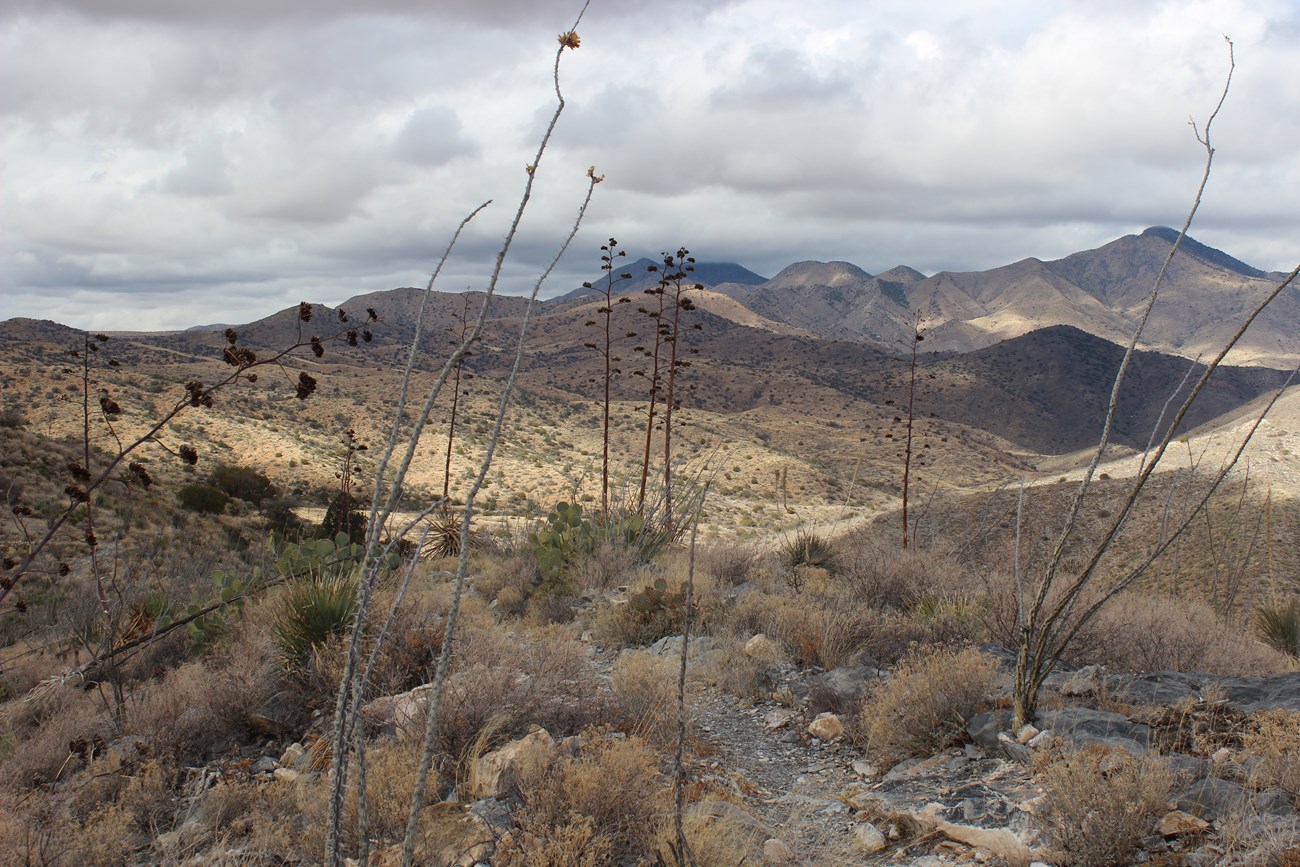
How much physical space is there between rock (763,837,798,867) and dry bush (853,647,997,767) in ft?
4.05

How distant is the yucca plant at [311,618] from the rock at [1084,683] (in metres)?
4.66

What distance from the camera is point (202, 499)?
21047 mm

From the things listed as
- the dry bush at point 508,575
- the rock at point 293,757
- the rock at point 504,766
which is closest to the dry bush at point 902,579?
the dry bush at point 508,575

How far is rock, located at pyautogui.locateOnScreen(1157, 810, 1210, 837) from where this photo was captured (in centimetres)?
302

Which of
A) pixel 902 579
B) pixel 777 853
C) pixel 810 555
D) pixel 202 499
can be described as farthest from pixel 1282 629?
pixel 202 499

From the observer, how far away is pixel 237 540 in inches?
730

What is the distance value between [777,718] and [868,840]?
5.86ft

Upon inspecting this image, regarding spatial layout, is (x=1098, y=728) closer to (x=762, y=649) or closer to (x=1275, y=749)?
(x=1275, y=749)

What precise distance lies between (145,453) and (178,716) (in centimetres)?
2683

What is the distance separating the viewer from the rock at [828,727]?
486cm

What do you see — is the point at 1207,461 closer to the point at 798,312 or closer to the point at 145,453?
the point at 145,453

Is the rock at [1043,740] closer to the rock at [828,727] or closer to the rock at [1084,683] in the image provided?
the rock at [1084,683]

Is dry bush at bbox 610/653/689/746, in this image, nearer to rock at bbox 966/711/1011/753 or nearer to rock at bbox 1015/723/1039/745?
rock at bbox 966/711/1011/753

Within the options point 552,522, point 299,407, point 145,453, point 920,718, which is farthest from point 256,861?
point 299,407
